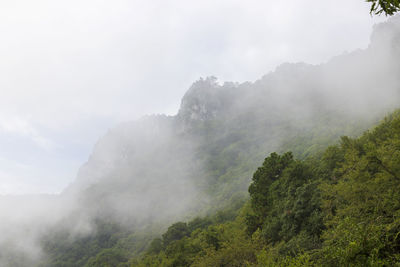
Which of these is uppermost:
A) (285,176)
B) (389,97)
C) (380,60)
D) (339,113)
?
(380,60)

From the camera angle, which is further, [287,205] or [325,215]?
[287,205]

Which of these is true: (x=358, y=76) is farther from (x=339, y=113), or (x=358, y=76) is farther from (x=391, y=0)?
(x=391, y=0)

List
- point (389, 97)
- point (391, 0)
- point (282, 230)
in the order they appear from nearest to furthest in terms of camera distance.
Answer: point (391, 0)
point (282, 230)
point (389, 97)

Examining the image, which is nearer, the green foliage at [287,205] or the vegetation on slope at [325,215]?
the vegetation on slope at [325,215]

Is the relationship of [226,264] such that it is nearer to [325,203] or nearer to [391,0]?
[325,203]

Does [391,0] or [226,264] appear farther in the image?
[226,264]

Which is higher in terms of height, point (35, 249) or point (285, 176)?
point (35, 249)

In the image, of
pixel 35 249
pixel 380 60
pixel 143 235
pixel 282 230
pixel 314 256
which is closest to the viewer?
pixel 314 256

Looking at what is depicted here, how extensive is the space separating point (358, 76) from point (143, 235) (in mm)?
164215

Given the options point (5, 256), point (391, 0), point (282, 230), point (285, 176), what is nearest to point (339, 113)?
point (285, 176)

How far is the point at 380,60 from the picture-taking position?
145625 millimetres

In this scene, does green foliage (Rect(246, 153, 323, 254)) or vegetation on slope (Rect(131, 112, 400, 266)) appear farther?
green foliage (Rect(246, 153, 323, 254))

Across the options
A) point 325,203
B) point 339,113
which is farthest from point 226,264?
point 339,113

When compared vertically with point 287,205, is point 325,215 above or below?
below
